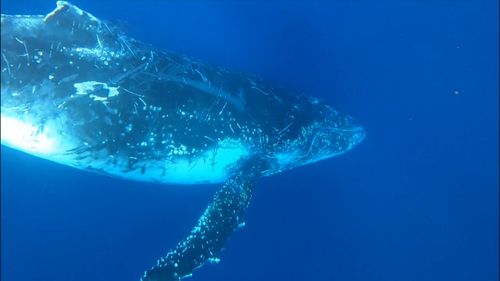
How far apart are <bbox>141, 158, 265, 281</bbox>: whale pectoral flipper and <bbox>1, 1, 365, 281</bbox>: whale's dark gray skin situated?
2cm

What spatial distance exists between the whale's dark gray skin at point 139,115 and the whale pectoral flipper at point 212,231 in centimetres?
2

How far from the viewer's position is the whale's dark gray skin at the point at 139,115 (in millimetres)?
6980

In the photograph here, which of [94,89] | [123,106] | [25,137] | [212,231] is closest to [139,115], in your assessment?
[123,106]

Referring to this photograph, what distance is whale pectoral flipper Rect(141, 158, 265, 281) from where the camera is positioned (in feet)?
23.5

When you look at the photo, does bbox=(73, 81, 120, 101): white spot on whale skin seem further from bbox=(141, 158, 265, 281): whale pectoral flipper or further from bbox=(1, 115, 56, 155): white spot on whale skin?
bbox=(141, 158, 265, 281): whale pectoral flipper

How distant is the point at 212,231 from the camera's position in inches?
312

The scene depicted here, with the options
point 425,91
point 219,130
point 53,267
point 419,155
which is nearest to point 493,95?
point 425,91

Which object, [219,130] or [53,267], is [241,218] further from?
[53,267]

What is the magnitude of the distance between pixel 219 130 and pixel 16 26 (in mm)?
4295

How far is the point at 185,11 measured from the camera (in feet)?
56.6

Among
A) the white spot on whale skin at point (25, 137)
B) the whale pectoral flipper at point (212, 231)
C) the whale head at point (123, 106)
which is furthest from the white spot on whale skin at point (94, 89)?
the whale pectoral flipper at point (212, 231)

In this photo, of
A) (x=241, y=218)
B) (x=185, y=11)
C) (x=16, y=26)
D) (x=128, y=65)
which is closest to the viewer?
(x=16, y=26)

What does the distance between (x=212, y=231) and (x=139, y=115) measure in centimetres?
271

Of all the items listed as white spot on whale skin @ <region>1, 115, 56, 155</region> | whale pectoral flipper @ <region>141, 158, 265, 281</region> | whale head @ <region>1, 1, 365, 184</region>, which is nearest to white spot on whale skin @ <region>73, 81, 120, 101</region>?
whale head @ <region>1, 1, 365, 184</region>
